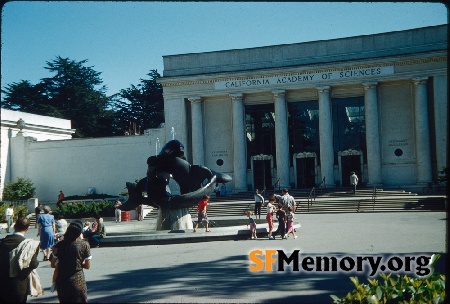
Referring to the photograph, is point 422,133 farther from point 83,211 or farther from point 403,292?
point 403,292

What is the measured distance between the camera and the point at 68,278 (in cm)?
592

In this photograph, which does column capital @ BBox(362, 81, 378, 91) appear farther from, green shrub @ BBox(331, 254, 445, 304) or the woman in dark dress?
the woman in dark dress

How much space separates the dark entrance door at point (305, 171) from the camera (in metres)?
38.7

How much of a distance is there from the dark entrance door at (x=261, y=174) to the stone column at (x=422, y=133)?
1198 centimetres

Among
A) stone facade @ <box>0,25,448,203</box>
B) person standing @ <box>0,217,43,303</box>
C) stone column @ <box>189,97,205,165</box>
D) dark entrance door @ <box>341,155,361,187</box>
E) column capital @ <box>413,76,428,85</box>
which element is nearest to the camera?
person standing @ <box>0,217,43,303</box>

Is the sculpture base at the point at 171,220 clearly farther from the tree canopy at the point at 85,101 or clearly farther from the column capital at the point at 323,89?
the tree canopy at the point at 85,101

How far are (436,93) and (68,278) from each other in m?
34.5

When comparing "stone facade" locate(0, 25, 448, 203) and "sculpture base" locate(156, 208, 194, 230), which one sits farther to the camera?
"stone facade" locate(0, 25, 448, 203)

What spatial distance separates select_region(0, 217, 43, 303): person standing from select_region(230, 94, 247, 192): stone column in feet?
104

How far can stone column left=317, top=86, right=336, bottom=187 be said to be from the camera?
36562mm

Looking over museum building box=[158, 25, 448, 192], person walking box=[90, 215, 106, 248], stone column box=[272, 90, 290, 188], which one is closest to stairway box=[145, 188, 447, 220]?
stone column box=[272, 90, 290, 188]

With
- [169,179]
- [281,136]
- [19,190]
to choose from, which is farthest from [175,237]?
[19,190]

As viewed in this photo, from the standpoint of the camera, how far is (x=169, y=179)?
52.2ft

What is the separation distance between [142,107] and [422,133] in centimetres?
3432
